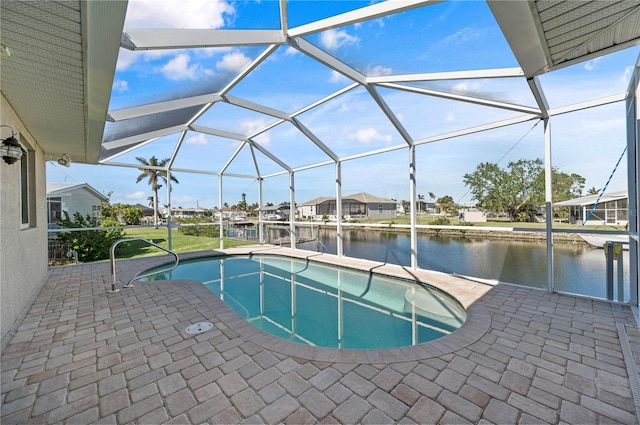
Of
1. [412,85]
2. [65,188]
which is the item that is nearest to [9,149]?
[412,85]

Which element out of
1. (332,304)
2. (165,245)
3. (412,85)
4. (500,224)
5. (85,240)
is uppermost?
(412,85)

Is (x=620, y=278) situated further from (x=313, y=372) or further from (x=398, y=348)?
(x=313, y=372)

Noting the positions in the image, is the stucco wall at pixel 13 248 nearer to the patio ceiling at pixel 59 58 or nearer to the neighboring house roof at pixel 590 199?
the patio ceiling at pixel 59 58

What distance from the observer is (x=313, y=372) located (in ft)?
8.08

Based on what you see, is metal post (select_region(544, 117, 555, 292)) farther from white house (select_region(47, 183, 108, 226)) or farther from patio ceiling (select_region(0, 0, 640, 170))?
white house (select_region(47, 183, 108, 226))

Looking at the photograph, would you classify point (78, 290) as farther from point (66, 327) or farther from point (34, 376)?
point (34, 376)

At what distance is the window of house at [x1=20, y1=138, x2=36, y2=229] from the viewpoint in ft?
16.2

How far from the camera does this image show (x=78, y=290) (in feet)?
16.9

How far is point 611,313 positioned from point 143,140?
32.4 feet

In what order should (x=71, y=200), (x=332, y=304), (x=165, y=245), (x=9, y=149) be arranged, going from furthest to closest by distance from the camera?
(x=71, y=200) < (x=165, y=245) < (x=332, y=304) < (x=9, y=149)

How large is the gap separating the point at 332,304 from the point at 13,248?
492cm

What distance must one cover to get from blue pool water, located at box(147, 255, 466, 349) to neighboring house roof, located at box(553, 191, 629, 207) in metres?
2.55

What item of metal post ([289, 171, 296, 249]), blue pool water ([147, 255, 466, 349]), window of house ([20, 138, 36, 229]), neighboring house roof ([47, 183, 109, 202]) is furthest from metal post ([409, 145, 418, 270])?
neighboring house roof ([47, 183, 109, 202])

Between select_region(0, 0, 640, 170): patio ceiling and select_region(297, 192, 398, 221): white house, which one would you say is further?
select_region(297, 192, 398, 221): white house
